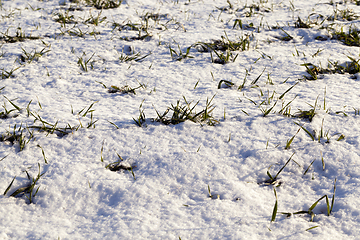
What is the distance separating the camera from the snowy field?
49.0 inches

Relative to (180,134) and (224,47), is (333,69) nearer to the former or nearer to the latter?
(224,47)

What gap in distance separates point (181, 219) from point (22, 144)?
107cm

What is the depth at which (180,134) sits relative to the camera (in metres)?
1.76

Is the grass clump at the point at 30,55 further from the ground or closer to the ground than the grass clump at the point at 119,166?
further from the ground

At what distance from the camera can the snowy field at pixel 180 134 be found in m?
1.24

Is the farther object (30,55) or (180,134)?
(30,55)

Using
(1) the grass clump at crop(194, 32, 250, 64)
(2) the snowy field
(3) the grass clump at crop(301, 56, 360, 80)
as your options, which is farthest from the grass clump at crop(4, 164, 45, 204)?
(3) the grass clump at crop(301, 56, 360, 80)

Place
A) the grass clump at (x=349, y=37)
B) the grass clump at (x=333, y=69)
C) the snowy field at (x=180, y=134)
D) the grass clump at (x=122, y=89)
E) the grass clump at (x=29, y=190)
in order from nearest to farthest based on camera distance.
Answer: the snowy field at (x=180, y=134)
the grass clump at (x=29, y=190)
the grass clump at (x=122, y=89)
the grass clump at (x=333, y=69)
the grass clump at (x=349, y=37)

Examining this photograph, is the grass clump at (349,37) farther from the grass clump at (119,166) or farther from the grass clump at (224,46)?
the grass clump at (119,166)

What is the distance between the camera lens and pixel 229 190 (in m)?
1.38

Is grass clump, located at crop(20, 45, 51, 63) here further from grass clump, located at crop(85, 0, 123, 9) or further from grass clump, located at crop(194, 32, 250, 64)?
grass clump, located at crop(194, 32, 250, 64)

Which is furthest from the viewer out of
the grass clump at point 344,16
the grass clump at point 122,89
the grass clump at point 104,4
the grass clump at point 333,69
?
the grass clump at point 104,4

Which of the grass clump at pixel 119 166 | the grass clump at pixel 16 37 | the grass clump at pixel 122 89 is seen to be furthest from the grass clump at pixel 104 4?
the grass clump at pixel 119 166

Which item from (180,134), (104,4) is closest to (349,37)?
(180,134)
